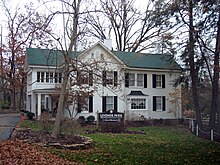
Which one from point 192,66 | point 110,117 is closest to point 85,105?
point 110,117

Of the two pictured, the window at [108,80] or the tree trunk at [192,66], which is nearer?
the window at [108,80]

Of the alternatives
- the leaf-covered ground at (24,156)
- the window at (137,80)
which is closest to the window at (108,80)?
the leaf-covered ground at (24,156)

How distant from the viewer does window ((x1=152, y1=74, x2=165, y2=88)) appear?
33500 millimetres

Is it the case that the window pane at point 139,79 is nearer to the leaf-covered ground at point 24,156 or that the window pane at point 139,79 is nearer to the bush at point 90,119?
the bush at point 90,119

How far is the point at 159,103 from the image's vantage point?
3344 cm

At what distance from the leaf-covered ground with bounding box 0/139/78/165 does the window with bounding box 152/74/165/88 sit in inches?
891

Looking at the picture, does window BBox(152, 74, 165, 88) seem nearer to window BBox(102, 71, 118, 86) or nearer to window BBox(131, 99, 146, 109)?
window BBox(131, 99, 146, 109)

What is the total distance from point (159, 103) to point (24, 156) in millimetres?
24780

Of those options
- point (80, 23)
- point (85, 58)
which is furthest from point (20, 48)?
point (80, 23)

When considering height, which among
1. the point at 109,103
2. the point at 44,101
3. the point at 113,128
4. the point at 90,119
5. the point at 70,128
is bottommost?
the point at 113,128

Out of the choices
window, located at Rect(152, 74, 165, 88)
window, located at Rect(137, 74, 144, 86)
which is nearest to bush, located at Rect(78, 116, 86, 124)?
window, located at Rect(137, 74, 144, 86)

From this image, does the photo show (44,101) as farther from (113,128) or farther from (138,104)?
(113,128)

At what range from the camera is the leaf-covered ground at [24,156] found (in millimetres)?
9016

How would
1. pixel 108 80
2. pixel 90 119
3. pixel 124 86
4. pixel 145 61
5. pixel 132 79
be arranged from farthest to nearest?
1. pixel 145 61
2. pixel 132 79
3. pixel 124 86
4. pixel 90 119
5. pixel 108 80
